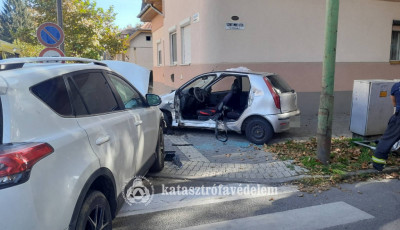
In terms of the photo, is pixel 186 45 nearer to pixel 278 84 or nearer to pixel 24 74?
pixel 278 84

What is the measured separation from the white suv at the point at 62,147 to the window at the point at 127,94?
A: 15 cm

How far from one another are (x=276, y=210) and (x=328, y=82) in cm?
236

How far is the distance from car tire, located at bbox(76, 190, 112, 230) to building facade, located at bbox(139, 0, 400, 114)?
697 cm

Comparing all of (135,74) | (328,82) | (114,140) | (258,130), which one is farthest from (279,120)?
(114,140)

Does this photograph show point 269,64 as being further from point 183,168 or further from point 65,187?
point 65,187

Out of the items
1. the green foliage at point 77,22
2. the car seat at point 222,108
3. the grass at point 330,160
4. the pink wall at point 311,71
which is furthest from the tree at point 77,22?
the grass at point 330,160

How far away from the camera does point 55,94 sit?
7.95 feet

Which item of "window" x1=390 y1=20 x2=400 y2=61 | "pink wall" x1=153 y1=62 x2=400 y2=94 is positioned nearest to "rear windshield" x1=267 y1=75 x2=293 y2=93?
"pink wall" x1=153 y1=62 x2=400 y2=94

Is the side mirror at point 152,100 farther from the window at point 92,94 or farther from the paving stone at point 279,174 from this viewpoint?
the paving stone at point 279,174

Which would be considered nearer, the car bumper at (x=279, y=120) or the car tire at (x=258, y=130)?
the car bumper at (x=279, y=120)

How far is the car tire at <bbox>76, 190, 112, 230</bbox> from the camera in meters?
2.33

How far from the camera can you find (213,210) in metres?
3.90

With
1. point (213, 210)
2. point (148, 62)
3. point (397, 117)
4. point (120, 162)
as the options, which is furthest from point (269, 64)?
point (148, 62)

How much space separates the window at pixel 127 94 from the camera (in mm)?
3734
